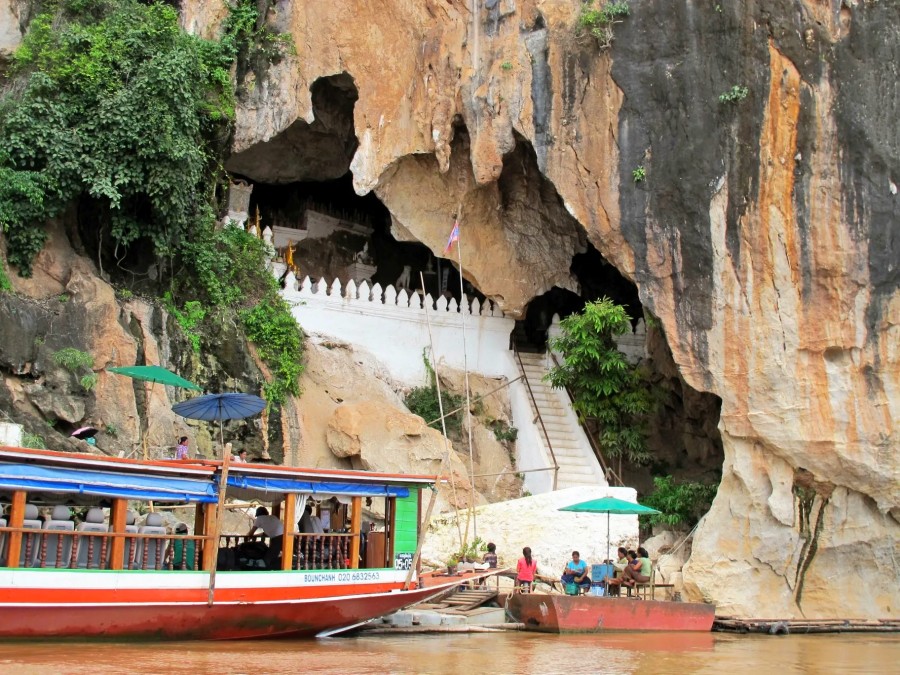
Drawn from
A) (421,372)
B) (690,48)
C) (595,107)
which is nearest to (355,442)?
(421,372)

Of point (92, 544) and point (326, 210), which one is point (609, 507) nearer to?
point (92, 544)

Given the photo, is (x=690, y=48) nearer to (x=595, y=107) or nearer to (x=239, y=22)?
(x=595, y=107)

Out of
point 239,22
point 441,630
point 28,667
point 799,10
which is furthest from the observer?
point 239,22

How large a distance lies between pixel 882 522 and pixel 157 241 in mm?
12113

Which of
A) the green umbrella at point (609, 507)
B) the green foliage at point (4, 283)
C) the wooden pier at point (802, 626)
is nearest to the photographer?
the green umbrella at point (609, 507)

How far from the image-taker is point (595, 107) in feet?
58.9

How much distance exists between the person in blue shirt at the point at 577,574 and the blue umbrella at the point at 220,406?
15.7 ft

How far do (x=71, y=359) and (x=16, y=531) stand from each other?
574cm

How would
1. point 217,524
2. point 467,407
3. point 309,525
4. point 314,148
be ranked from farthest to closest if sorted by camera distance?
point 314,148
point 467,407
point 309,525
point 217,524

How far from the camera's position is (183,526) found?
42.8 feet

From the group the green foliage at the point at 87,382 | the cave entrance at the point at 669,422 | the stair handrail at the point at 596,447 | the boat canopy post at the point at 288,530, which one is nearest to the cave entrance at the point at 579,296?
A: the cave entrance at the point at 669,422

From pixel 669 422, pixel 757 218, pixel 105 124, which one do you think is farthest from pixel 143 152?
pixel 669 422

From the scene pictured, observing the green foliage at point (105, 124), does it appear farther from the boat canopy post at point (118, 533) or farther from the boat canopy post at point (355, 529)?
the boat canopy post at point (118, 533)

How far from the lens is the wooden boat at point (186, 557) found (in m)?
11.1
